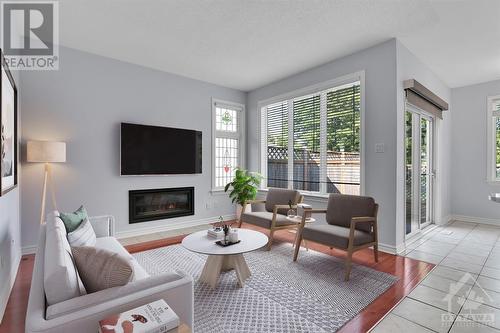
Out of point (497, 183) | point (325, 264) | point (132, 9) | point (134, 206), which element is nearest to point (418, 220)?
point (497, 183)

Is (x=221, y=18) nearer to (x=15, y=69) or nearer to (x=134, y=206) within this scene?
(x=15, y=69)

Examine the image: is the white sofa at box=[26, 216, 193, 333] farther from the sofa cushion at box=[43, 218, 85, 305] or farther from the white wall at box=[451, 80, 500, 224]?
the white wall at box=[451, 80, 500, 224]

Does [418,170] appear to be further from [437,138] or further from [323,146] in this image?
[323,146]

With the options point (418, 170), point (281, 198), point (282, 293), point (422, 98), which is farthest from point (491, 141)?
point (282, 293)

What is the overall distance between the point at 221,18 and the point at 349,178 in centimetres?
283

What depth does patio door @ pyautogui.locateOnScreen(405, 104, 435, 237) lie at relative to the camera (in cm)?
394

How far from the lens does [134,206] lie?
4258 mm

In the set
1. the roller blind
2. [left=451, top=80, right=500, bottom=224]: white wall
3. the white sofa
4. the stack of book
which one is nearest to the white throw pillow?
the white sofa

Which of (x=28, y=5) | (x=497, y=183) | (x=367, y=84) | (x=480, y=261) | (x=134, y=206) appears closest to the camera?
(x=28, y=5)

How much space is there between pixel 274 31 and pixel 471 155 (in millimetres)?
4825

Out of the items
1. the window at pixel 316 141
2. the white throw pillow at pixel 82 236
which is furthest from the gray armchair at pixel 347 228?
the white throw pillow at pixel 82 236

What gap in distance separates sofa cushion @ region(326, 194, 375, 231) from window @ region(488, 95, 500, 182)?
144 inches

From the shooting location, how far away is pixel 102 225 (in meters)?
3.02

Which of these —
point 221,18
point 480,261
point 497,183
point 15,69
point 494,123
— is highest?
point 221,18
